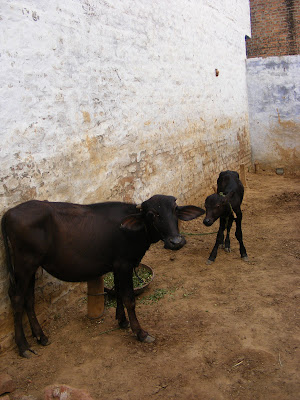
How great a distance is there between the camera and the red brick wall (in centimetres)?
1408

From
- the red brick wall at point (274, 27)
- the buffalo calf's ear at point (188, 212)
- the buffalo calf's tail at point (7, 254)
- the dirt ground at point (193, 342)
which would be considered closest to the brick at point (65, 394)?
the dirt ground at point (193, 342)

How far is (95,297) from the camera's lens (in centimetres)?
463

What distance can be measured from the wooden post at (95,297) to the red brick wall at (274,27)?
1295cm

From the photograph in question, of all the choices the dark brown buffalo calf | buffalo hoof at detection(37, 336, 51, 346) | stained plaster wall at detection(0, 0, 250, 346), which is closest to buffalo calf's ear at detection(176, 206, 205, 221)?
the dark brown buffalo calf

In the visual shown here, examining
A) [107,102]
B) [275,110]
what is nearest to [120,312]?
[107,102]

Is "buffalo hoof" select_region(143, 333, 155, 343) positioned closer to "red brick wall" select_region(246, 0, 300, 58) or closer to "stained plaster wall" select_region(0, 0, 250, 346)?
"stained plaster wall" select_region(0, 0, 250, 346)

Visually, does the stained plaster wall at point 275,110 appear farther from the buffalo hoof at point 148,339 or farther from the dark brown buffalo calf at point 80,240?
the buffalo hoof at point 148,339

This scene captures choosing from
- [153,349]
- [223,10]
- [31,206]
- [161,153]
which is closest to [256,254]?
[161,153]

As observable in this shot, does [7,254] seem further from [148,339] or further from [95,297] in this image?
[148,339]

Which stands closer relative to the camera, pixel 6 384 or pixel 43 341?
pixel 6 384

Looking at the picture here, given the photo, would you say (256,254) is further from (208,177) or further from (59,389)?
(59,389)

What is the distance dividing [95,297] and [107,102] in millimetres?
2930

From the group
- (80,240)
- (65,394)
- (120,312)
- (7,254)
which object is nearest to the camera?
(65,394)

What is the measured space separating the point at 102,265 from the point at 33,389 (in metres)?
1.33
